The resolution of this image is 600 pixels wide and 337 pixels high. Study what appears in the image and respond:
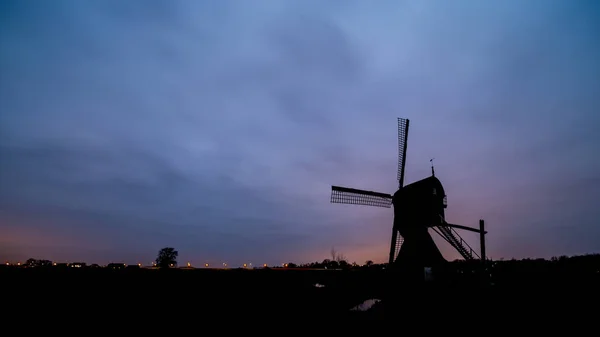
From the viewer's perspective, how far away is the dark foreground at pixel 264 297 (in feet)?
40.3

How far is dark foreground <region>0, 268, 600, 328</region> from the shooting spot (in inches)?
484

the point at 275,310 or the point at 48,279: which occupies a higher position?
the point at 48,279

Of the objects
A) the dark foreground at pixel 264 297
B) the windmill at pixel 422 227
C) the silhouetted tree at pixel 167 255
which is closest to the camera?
the dark foreground at pixel 264 297

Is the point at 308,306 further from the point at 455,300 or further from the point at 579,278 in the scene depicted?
the point at 579,278

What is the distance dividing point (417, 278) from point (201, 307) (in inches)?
638

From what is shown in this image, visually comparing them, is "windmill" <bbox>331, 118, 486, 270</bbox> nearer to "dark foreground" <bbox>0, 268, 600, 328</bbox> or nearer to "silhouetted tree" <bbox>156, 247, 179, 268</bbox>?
"dark foreground" <bbox>0, 268, 600, 328</bbox>

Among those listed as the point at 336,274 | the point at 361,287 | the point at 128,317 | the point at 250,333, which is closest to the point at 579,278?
the point at 361,287

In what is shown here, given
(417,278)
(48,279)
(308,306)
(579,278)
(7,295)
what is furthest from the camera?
(579,278)

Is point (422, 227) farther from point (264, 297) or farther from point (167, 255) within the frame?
point (167, 255)

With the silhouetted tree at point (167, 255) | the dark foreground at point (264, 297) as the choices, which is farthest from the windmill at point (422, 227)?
the silhouetted tree at point (167, 255)

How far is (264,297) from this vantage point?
54.0ft

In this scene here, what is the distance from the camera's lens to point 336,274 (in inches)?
820

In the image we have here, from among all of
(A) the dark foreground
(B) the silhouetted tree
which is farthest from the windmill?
(B) the silhouetted tree

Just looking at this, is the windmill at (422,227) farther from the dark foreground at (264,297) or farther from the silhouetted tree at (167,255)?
the silhouetted tree at (167,255)
